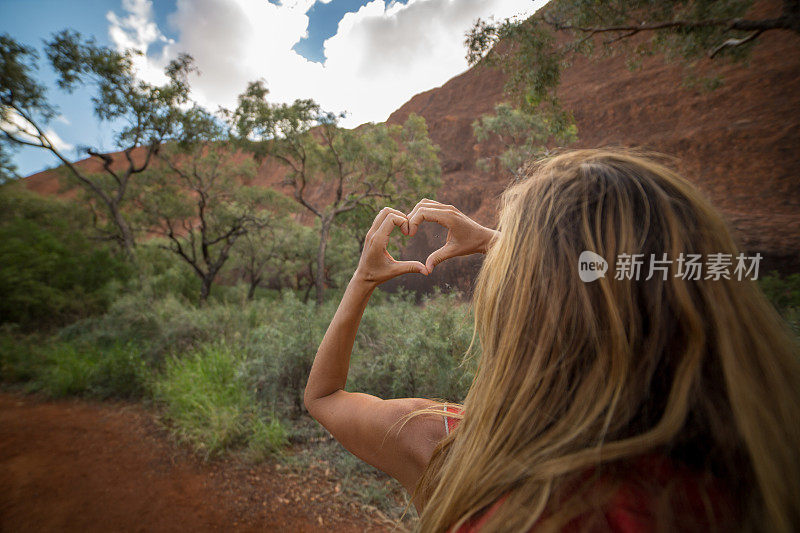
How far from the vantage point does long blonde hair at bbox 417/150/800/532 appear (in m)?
0.46

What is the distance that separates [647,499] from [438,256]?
709mm

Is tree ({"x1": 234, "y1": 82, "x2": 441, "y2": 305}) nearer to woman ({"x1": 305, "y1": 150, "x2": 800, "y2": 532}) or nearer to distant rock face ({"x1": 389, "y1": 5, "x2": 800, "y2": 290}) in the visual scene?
distant rock face ({"x1": 389, "y1": 5, "x2": 800, "y2": 290})

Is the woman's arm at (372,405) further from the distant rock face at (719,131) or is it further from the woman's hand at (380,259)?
the distant rock face at (719,131)

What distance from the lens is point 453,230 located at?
105cm

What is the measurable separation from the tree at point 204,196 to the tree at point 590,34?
9241 mm

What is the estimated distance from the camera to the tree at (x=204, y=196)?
38.8ft

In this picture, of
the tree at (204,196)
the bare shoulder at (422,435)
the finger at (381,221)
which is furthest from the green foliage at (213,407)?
the tree at (204,196)

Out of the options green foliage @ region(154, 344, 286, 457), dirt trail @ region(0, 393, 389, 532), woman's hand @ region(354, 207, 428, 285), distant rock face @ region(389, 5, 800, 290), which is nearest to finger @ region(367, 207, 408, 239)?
woman's hand @ region(354, 207, 428, 285)

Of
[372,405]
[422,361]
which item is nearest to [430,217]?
[372,405]

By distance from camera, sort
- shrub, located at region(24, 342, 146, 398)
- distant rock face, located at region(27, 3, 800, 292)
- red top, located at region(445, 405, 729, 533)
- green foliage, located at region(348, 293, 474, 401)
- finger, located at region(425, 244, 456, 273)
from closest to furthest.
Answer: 1. red top, located at region(445, 405, 729, 533)
2. finger, located at region(425, 244, 456, 273)
3. green foliage, located at region(348, 293, 474, 401)
4. shrub, located at region(24, 342, 146, 398)
5. distant rock face, located at region(27, 3, 800, 292)

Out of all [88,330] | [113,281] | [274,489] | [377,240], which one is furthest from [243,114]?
[377,240]

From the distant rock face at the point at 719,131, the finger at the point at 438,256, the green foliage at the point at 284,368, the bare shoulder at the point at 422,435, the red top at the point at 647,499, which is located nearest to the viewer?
the red top at the point at 647,499

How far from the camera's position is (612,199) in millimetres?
630

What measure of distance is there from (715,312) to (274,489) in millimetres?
3656
